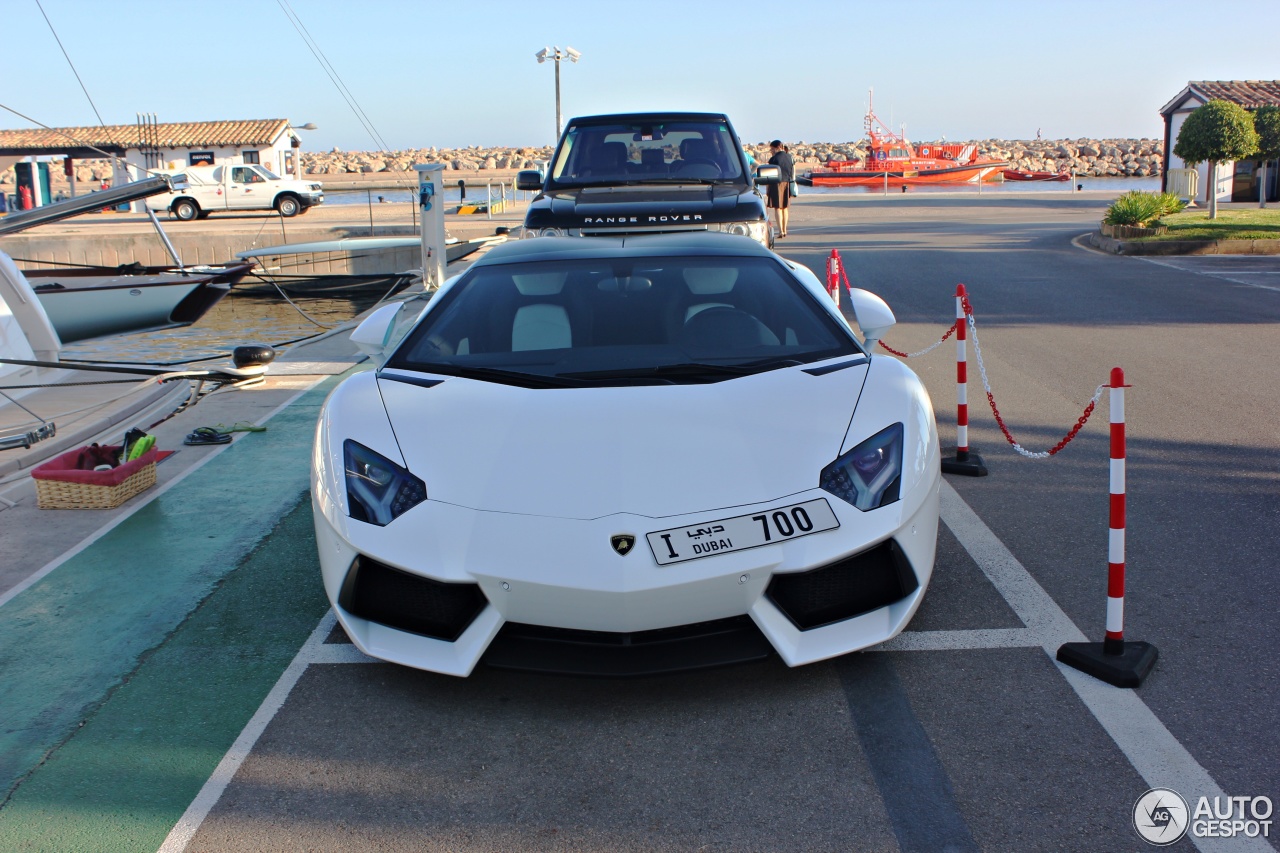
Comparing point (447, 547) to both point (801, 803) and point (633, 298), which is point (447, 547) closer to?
point (801, 803)

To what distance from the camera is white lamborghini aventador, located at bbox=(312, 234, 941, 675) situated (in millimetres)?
3125

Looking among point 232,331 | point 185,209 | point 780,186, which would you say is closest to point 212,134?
point 185,209

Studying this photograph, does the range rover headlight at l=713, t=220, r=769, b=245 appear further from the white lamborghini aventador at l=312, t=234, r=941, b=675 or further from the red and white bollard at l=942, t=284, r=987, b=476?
the white lamborghini aventador at l=312, t=234, r=941, b=675

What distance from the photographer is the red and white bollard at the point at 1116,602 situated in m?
3.40

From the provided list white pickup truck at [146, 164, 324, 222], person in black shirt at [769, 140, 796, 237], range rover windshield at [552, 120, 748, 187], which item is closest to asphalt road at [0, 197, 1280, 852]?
range rover windshield at [552, 120, 748, 187]

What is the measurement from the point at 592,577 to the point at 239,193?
1400 inches

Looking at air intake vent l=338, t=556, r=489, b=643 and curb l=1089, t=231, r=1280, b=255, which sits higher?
curb l=1089, t=231, r=1280, b=255

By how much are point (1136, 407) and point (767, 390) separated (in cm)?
448

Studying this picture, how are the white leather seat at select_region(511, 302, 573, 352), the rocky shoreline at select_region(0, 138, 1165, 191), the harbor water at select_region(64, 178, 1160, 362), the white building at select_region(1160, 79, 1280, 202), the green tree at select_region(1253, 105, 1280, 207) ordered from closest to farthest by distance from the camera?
the white leather seat at select_region(511, 302, 573, 352)
the harbor water at select_region(64, 178, 1160, 362)
the green tree at select_region(1253, 105, 1280, 207)
the white building at select_region(1160, 79, 1280, 202)
the rocky shoreline at select_region(0, 138, 1165, 191)

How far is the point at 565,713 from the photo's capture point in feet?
11.0

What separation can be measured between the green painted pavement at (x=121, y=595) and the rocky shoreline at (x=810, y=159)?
7289 centimetres

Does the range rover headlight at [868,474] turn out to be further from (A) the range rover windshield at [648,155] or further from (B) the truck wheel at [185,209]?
(B) the truck wheel at [185,209]

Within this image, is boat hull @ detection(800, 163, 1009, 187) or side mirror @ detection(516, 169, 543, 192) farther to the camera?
boat hull @ detection(800, 163, 1009, 187)

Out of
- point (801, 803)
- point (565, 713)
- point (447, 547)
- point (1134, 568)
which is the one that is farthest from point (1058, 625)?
point (447, 547)
